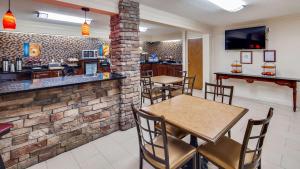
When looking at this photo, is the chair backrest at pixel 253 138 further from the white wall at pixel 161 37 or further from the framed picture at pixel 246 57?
the white wall at pixel 161 37

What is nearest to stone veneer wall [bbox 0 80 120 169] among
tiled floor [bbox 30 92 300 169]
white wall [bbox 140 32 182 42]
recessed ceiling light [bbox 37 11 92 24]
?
tiled floor [bbox 30 92 300 169]

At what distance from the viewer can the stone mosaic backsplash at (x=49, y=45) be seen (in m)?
5.29

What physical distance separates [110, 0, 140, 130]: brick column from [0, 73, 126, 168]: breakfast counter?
5.2 inches

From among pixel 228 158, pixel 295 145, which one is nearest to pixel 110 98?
pixel 228 158

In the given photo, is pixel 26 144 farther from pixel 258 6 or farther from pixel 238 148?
pixel 258 6

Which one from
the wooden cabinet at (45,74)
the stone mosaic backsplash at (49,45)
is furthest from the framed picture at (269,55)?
the wooden cabinet at (45,74)

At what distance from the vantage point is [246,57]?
5492mm

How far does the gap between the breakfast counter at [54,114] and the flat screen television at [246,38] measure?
426cm

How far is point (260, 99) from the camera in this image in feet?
17.5

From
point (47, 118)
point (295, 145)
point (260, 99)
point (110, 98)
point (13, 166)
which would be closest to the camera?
point (13, 166)

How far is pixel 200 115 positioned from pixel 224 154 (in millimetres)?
436

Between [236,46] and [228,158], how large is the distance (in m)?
4.87

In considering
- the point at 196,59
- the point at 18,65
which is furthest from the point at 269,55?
the point at 18,65

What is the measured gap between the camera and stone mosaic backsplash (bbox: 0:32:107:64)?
208 inches
